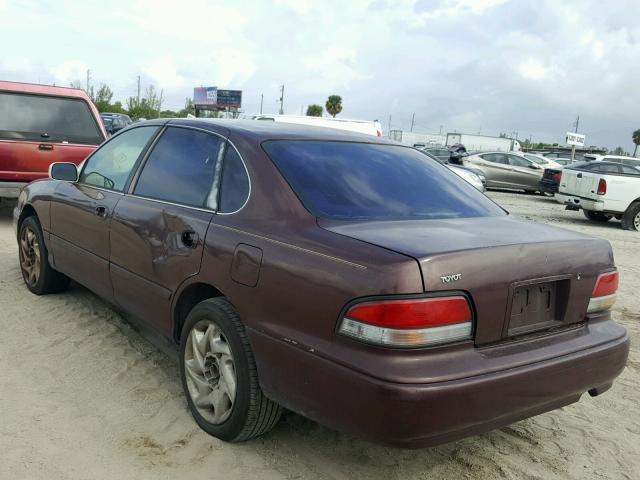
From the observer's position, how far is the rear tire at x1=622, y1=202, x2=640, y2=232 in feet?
43.1

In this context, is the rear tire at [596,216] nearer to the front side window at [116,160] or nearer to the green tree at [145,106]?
the front side window at [116,160]

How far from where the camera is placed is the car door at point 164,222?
327 centimetres

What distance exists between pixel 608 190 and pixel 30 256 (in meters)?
11.5

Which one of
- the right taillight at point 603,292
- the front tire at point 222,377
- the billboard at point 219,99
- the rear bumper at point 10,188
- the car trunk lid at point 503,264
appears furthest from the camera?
the billboard at point 219,99

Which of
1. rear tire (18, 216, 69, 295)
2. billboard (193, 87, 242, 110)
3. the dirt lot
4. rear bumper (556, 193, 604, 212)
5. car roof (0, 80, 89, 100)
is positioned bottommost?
the dirt lot

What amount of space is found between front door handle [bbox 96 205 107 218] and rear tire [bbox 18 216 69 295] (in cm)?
120

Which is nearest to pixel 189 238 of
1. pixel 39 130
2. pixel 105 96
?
pixel 39 130

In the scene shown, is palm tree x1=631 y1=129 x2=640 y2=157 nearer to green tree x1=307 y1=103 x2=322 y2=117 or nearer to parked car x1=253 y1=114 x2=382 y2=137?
green tree x1=307 y1=103 x2=322 y2=117

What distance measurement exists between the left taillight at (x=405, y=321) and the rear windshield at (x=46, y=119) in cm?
738

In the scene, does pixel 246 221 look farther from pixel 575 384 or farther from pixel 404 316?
pixel 575 384

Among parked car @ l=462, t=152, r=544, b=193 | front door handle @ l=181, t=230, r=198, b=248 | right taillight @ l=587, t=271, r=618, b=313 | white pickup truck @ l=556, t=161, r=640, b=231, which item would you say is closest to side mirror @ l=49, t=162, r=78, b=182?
front door handle @ l=181, t=230, r=198, b=248

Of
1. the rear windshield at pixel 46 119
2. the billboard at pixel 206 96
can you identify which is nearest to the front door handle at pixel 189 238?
the rear windshield at pixel 46 119

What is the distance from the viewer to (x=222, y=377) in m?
3.03

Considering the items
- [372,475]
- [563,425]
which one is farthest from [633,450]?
[372,475]
